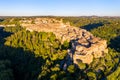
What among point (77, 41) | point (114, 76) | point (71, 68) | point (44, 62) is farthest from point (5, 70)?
point (114, 76)

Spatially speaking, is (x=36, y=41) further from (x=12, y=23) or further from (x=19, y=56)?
(x=12, y=23)

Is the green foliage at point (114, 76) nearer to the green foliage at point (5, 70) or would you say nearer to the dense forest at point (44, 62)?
the dense forest at point (44, 62)

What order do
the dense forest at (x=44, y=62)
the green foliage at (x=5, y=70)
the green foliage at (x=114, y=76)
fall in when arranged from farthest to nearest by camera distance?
the green foliage at (x=5, y=70)
the dense forest at (x=44, y=62)
the green foliage at (x=114, y=76)

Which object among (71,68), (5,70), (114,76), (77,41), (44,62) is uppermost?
(77,41)

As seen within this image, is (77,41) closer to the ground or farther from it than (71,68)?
farther from it

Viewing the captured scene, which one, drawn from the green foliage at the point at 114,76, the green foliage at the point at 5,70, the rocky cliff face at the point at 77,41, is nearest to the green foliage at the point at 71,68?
the rocky cliff face at the point at 77,41

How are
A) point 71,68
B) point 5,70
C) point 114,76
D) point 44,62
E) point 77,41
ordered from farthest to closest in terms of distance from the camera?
point 77,41 < point 44,62 < point 5,70 < point 71,68 < point 114,76

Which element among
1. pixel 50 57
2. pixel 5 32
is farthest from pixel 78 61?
pixel 5 32

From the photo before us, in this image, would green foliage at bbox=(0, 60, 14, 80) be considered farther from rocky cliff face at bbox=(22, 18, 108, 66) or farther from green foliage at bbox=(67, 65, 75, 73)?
green foliage at bbox=(67, 65, 75, 73)

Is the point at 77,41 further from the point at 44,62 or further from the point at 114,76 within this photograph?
the point at 114,76
